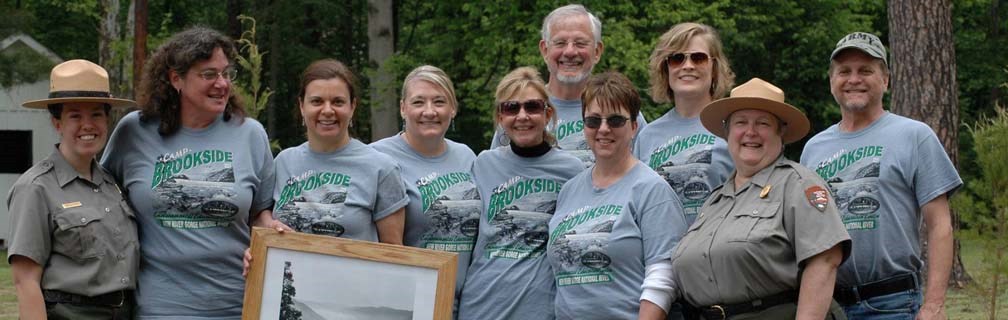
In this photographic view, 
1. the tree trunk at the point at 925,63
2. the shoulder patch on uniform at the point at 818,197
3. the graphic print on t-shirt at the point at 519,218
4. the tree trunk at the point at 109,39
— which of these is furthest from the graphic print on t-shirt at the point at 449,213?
the tree trunk at the point at 109,39

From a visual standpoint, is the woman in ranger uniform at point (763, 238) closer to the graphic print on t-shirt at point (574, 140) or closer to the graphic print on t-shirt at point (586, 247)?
the graphic print on t-shirt at point (586, 247)

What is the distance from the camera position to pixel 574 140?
6230mm

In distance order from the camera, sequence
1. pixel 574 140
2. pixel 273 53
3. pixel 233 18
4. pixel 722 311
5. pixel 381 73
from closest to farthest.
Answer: pixel 722 311
pixel 574 140
pixel 381 73
pixel 273 53
pixel 233 18

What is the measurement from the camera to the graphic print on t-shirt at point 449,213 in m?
5.76

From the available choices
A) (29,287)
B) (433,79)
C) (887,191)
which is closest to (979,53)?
(887,191)

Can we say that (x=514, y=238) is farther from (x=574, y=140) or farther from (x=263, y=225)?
(x=263, y=225)

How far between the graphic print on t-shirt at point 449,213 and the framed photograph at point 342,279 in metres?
0.42

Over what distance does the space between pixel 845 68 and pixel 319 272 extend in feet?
8.67

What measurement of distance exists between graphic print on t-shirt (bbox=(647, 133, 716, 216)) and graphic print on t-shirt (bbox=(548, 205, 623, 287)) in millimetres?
623

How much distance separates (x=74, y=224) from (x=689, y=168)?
2.83 metres

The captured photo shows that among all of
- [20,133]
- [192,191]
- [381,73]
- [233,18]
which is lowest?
[20,133]

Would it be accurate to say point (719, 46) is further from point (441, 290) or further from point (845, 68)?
point (441, 290)

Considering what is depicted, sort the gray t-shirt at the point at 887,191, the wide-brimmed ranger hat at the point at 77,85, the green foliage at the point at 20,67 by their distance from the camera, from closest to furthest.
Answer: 1. the wide-brimmed ranger hat at the point at 77,85
2. the gray t-shirt at the point at 887,191
3. the green foliage at the point at 20,67

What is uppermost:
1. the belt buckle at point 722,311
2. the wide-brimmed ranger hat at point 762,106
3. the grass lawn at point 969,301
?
the wide-brimmed ranger hat at point 762,106
